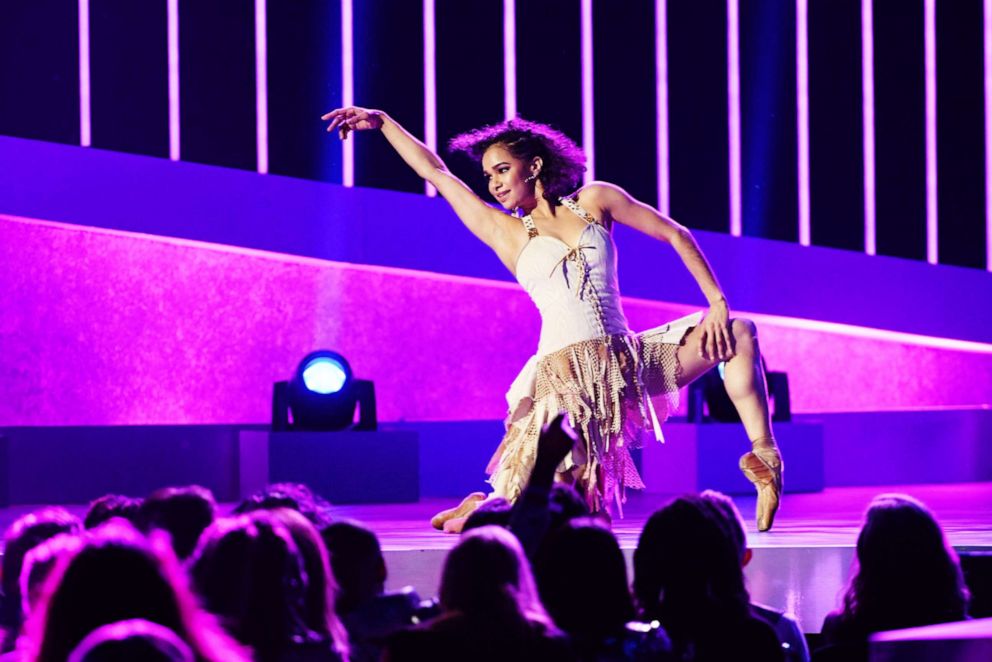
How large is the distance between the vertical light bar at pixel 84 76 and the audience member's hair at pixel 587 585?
200 inches

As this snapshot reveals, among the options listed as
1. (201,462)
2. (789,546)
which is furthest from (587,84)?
(789,546)

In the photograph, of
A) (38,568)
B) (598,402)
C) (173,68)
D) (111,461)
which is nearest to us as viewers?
(38,568)

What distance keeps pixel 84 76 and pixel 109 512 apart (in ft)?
13.9

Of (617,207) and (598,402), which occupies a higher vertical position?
(617,207)

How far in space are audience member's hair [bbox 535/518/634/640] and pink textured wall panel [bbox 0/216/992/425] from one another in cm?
498

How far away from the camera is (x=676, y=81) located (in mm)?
7223

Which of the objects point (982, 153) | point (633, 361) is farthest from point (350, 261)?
point (982, 153)

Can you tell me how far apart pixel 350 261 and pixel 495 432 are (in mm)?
1063

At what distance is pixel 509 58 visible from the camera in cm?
707

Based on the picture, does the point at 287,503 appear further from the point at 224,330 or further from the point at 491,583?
the point at 224,330

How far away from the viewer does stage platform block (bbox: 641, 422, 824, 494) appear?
630 centimetres

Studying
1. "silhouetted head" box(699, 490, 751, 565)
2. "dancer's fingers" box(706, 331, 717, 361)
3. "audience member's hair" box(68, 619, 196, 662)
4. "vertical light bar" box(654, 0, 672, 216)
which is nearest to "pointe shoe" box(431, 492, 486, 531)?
"dancer's fingers" box(706, 331, 717, 361)

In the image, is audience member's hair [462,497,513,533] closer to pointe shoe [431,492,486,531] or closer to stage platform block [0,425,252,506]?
pointe shoe [431,492,486,531]

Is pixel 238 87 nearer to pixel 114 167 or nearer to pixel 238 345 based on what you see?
pixel 114 167
